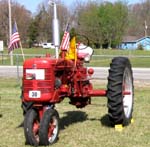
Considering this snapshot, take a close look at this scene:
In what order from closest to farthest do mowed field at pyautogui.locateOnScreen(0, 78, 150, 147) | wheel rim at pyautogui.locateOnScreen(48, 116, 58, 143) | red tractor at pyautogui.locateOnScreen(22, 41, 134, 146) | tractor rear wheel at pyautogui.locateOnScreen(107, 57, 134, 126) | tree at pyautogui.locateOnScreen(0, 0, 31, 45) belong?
red tractor at pyautogui.locateOnScreen(22, 41, 134, 146) < wheel rim at pyautogui.locateOnScreen(48, 116, 58, 143) < mowed field at pyautogui.locateOnScreen(0, 78, 150, 147) < tractor rear wheel at pyautogui.locateOnScreen(107, 57, 134, 126) < tree at pyautogui.locateOnScreen(0, 0, 31, 45)

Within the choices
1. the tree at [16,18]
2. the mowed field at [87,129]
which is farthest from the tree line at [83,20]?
the mowed field at [87,129]

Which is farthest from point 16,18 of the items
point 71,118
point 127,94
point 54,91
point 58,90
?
point 54,91

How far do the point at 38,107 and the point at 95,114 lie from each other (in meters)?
2.84

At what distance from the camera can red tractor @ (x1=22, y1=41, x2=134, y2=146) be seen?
693cm

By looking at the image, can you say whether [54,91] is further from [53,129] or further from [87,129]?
[87,129]

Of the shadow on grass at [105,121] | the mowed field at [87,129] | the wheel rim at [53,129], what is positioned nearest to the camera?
the wheel rim at [53,129]

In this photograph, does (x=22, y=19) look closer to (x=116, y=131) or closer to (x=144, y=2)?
(x=144, y=2)

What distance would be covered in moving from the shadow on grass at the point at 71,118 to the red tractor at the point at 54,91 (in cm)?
50

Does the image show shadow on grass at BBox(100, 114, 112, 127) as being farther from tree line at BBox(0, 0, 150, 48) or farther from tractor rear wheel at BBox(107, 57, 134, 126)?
tree line at BBox(0, 0, 150, 48)

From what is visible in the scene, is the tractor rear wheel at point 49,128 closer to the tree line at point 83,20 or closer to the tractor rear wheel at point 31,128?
the tractor rear wheel at point 31,128

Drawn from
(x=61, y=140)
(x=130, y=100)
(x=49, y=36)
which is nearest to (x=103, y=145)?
(x=61, y=140)

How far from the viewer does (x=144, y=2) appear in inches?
5034

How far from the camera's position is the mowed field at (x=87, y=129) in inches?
282

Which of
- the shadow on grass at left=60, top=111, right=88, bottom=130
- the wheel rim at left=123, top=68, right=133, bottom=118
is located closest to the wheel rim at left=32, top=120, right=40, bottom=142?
the shadow on grass at left=60, top=111, right=88, bottom=130
